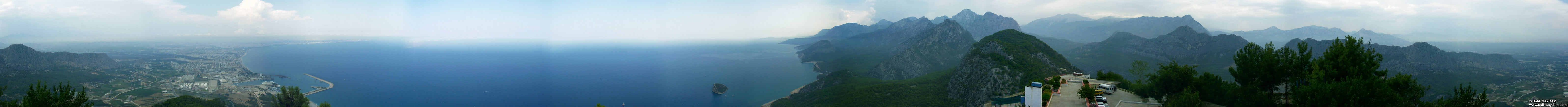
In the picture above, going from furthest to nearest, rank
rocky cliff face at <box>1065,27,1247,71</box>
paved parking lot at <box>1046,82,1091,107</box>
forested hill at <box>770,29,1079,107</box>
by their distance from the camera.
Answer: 1. rocky cliff face at <box>1065,27,1247,71</box>
2. forested hill at <box>770,29,1079,107</box>
3. paved parking lot at <box>1046,82,1091,107</box>

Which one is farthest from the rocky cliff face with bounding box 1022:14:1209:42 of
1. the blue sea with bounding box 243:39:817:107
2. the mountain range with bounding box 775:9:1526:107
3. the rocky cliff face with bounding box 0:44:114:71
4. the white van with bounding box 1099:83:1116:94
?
the rocky cliff face with bounding box 0:44:114:71

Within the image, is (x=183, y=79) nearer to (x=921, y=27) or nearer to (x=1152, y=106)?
(x=1152, y=106)

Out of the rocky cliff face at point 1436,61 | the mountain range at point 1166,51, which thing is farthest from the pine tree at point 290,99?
the rocky cliff face at point 1436,61

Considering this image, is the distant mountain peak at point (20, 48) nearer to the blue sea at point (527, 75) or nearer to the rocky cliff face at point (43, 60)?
the rocky cliff face at point (43, 60)

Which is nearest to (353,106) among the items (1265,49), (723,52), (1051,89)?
(1051,89)

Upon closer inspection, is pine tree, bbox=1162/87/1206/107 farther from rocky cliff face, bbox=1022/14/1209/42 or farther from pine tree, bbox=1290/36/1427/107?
rocky cliff face, bbox=1022/14/1209/42
